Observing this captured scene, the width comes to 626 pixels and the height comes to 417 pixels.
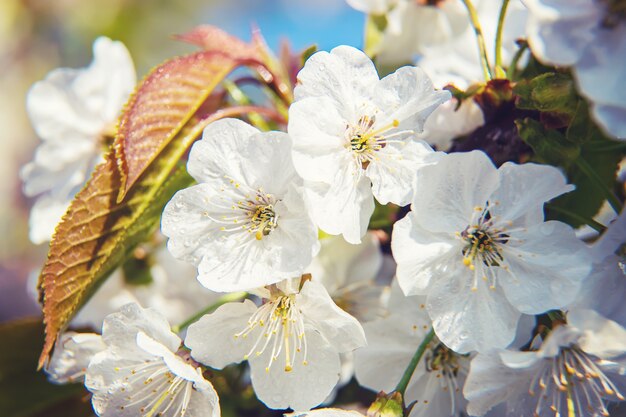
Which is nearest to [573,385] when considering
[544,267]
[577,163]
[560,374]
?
[560,374]

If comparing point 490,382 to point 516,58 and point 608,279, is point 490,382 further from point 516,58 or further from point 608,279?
point 516,58

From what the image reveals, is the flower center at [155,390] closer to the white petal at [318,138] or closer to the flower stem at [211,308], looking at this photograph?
the flower stem at [211,308]

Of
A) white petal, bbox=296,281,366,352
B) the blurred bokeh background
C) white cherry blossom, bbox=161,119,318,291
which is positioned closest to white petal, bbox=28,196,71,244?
white cherry blossom, bbox=161,119,318,291

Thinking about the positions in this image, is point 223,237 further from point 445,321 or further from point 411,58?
point 411,58

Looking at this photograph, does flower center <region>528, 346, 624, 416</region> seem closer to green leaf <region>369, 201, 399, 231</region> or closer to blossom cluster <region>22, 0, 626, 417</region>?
blossom cluster <region>22, 0, 626, 417</region>

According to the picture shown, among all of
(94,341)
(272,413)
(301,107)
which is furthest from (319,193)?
(272,413)
